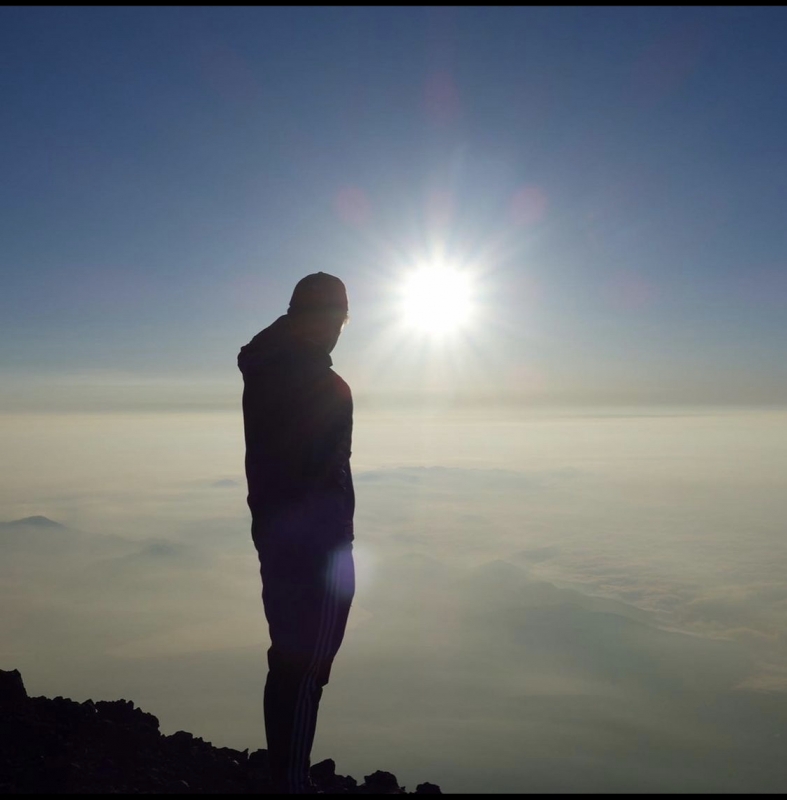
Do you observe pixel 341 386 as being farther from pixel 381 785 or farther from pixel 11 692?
pixel 11 692

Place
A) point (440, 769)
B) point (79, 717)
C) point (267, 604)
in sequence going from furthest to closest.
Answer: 1. point (440, 769)
2. point (79, 717)
3. point (267, 604)

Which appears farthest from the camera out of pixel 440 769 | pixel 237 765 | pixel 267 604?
pixel 440 769

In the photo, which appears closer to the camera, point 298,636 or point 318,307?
Answer: point 298,636

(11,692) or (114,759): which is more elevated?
(11,692)

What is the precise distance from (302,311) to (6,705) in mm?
4105

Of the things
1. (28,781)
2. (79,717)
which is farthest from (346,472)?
(79,717)

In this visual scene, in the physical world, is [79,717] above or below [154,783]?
above

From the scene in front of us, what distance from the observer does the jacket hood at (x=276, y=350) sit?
131 inches

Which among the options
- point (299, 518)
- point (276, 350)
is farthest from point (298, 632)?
point (276, 350)

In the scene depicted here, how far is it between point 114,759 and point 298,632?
2270 millimetres

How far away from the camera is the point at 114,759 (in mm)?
4352

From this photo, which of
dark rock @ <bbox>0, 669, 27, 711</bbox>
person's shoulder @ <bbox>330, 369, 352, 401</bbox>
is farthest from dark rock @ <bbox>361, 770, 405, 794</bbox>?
person's shoulder @ <bbox>330, 369, 352, 401</bbox>

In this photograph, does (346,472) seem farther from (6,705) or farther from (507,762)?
(507,762)

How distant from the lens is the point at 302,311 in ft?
11.4
